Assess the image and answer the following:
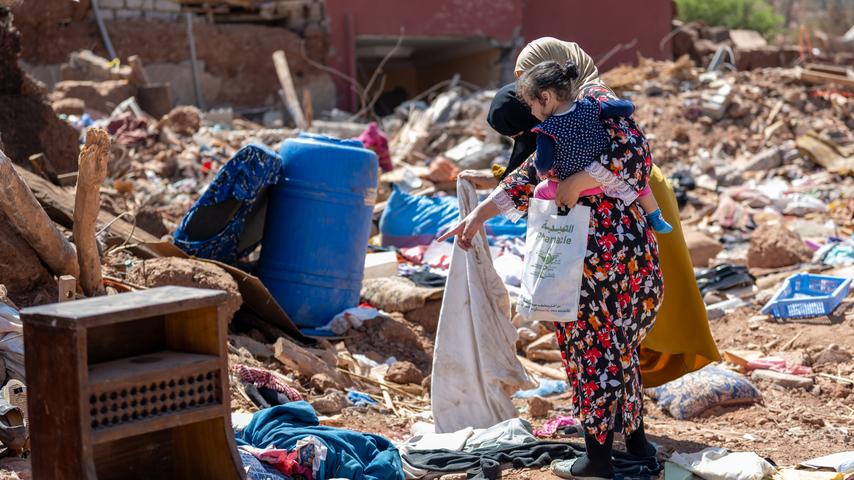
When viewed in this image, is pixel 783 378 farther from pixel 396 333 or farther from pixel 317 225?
pixel 317 225

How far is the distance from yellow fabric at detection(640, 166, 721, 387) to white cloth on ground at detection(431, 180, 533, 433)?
67 centimetres

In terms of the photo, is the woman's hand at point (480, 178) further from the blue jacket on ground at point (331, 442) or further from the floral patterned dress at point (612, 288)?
the blue jacket on ground at point (331, 442)

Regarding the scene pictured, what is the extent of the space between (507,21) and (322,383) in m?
13.9

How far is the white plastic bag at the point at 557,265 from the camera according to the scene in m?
3.63

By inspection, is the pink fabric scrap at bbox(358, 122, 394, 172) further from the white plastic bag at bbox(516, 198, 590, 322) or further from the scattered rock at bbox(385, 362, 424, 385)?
the white plastic bag at bbox(516, 198, 590, 322)

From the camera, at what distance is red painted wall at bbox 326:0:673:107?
55.4 feet

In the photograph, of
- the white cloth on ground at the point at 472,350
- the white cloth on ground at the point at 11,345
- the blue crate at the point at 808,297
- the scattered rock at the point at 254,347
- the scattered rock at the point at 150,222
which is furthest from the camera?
the scattered rock at the point at 150,222

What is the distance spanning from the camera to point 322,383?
538cm

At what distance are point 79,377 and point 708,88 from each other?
14210mm

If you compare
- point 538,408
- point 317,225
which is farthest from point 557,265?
point 317,225

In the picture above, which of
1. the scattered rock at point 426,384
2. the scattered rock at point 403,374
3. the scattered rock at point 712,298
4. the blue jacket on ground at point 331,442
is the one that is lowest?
the scattered rock at point 712,298

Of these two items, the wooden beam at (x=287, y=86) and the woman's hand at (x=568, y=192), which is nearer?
the woman's hand at (x=568, y=192)

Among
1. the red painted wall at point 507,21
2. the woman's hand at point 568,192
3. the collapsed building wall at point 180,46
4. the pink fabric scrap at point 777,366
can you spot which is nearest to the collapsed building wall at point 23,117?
the woman's hand at point 568,192

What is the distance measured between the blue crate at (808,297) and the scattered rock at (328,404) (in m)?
3.32
